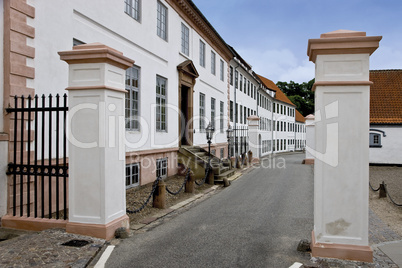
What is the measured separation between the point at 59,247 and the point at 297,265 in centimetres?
347

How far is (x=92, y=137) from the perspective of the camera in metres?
5.56

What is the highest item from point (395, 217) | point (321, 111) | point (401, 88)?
point (401, 88)

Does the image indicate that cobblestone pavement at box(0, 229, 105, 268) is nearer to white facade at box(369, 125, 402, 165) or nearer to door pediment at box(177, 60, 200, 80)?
door pediment at box(177, 60, 200, 80)

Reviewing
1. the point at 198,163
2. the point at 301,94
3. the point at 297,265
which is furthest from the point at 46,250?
the point at 301,94

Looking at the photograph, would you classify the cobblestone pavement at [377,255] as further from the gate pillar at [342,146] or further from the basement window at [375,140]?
the basement window at [375,140]

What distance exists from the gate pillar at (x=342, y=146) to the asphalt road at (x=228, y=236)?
1.96 ft

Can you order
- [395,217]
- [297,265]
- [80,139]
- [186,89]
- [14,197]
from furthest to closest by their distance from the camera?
[186,89] < [395,217] < [14,197] < [80,139] < [297,265]

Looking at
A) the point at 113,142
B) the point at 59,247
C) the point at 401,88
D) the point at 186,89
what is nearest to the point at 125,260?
the point at 59,247

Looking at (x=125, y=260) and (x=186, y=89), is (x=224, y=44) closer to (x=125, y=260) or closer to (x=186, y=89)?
(x=186, y=89)

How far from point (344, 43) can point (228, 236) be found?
12.2ft

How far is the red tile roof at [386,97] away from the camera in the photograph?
83.0 feet

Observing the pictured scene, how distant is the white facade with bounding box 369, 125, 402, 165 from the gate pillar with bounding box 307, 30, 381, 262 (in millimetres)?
22942

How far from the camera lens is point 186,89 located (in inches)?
660

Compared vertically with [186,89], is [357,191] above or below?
below
